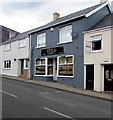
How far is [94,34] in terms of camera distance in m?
14.6

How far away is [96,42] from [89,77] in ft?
10.5

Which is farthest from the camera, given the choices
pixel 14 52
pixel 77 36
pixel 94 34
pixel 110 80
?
pixel 14 52

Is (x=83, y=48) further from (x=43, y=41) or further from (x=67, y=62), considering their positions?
(x=43, y=41)

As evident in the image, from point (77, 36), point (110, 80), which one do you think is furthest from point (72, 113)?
point (77, 36)

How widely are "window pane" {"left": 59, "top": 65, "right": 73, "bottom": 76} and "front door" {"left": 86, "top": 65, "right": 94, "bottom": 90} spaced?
1962 millimetres

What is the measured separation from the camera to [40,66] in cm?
2031

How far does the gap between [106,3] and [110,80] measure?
9.37 metres

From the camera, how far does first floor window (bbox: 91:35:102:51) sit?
14320 millimetres

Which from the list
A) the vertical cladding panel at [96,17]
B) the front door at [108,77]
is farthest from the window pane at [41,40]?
the front door at [108,77]

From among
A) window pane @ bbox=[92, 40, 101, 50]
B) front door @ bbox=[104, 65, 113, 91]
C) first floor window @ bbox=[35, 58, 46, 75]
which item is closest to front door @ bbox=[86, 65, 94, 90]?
front door @ bbox=[104, 65, 113, 91]

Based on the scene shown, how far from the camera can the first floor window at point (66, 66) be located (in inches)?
645

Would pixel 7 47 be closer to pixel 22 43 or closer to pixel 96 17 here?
pixel 22 43

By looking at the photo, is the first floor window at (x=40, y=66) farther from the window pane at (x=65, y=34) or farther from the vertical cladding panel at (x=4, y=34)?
the vertical cladding panel at (x=4, y=34)

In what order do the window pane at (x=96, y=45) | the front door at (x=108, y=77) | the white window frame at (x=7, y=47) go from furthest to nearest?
1. the white window frame at (x=7, y=47)
2. the window pane at (x=96, y=45)
3. the front door at (x=108, y=77)
